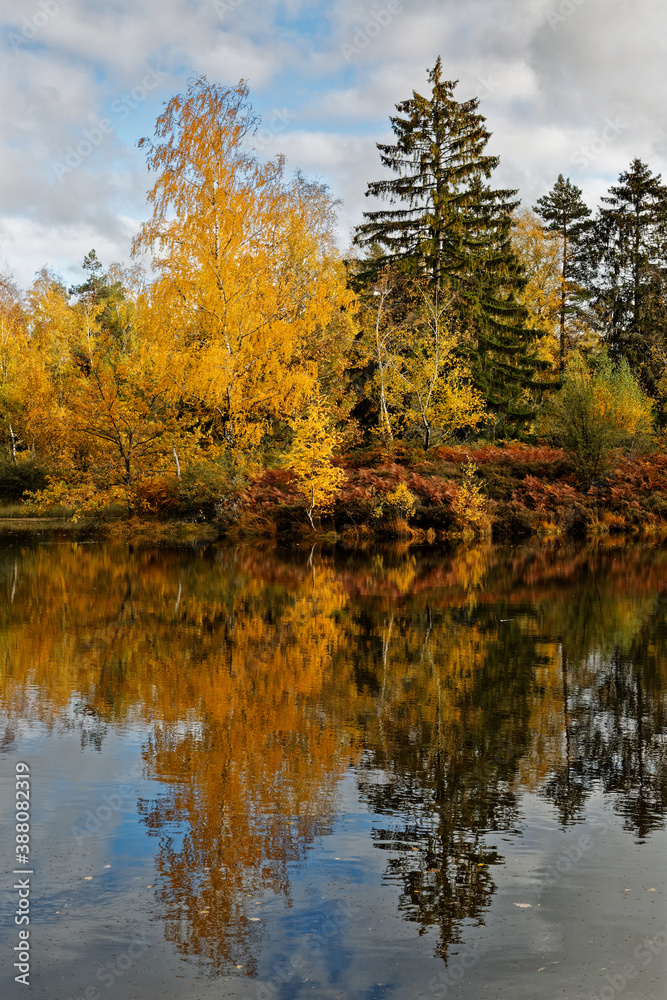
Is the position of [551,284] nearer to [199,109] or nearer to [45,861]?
[199,109]

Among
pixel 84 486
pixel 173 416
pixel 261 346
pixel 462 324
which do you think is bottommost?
pixel 84 486

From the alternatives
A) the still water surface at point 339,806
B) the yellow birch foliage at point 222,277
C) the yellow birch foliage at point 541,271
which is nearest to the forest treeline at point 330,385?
the yellow birch foliage at point 222,277

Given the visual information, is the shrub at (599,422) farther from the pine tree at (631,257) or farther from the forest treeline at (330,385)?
the pine tree at (631,257)

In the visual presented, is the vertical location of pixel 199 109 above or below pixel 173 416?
above

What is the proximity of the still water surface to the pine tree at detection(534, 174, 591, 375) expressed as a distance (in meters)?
38.7

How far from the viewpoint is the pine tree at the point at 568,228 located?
47688mm

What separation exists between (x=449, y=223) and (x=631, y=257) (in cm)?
1749

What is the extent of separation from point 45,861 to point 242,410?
22.8 metres

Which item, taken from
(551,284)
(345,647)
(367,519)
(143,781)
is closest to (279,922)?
(143,781)

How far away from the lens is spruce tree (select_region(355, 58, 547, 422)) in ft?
113

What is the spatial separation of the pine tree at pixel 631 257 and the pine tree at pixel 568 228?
2.96 ft

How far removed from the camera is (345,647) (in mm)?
10445

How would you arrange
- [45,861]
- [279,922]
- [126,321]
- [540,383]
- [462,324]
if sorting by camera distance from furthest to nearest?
[126,321], [540,383], [462,324], [45,861], [279,922]

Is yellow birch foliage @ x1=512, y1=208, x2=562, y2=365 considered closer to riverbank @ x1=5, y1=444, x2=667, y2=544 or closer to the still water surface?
riverbank @ x1=5, y1=444, x2=667, y2=544
